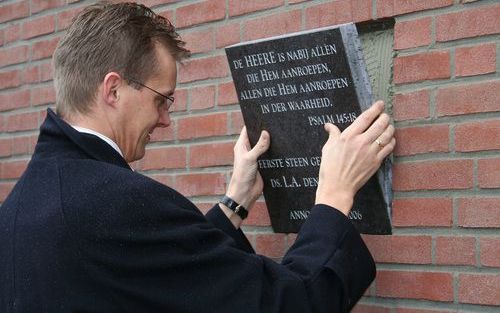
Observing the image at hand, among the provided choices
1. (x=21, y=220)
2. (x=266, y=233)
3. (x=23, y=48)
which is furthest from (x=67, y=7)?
(x=21, y=220)

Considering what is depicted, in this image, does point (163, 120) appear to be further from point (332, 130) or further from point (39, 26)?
point (39, 26)

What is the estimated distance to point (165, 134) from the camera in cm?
346

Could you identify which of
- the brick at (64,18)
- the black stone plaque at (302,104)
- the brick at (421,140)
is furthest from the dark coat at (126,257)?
the brick at (64,18)

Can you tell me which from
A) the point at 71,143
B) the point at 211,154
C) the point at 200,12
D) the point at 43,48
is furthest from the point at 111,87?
the point at 43,48

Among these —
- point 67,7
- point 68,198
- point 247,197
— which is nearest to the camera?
point 68,198

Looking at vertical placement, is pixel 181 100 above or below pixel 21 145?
above

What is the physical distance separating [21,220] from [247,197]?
84 cm

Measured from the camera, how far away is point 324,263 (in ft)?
7.16

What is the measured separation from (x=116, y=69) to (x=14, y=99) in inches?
78.7

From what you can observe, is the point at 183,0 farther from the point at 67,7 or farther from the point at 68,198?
the point at 68,198

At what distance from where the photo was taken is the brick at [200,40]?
3.29 m

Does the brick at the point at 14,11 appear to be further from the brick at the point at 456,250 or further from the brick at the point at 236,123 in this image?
the brick at the point at 456,250

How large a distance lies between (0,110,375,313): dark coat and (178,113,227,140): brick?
3.39ft

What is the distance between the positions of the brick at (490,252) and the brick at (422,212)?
0.41 feet
